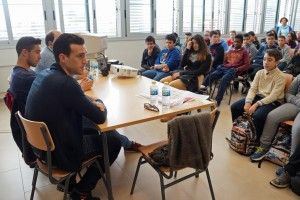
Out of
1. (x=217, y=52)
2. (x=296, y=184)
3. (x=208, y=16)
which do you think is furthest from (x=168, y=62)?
(x=208, y=16)

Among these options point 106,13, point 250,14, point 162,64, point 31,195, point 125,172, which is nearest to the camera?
point 31,195

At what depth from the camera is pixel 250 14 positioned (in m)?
7.71

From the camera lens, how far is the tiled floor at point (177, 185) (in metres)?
2.10

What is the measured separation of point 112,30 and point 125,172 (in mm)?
4096

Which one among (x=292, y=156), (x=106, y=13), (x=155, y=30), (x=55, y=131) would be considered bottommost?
(x=292, y=156)

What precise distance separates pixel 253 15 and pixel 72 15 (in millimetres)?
5376

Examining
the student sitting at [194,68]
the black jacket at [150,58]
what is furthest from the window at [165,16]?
the student sitting at [194,68]

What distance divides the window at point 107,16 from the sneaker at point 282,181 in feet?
15.0

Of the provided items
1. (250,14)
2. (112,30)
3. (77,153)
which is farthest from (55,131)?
(250,14)

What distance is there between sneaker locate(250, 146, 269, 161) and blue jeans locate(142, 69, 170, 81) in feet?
6.48

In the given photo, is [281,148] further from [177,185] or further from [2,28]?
[2,28]

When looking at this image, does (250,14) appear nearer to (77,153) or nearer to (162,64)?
(162,64)

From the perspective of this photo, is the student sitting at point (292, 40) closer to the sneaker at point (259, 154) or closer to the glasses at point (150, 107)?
the sneaker at point (259, 154)

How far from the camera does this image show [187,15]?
6547mm
